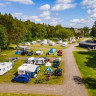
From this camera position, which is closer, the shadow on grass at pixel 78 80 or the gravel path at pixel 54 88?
the gravel path at pixel 54 88

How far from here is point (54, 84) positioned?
54.2ft

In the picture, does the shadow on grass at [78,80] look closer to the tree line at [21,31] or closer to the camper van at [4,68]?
the camper van at [4,68]

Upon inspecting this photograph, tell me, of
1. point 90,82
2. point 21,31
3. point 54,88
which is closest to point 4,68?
point 54,88

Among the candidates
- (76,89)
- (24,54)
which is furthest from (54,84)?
(24,54)

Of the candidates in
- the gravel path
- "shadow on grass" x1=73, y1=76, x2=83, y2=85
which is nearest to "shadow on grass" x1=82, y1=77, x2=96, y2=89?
"shadow on grass" x1=73, y1=76, x2=83, y2=85

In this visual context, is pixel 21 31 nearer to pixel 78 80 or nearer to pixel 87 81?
pixel 78 80

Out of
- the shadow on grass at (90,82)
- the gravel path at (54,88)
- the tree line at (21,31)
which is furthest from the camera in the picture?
the tree line at (21,31)

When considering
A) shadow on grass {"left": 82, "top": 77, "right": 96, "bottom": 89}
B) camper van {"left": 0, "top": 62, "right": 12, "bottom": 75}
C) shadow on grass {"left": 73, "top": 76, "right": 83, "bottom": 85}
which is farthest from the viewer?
camper van {"left": 0, "top": 62, "right": 12, "bottom": 75}

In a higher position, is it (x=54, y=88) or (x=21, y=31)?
(x=21, y=31)

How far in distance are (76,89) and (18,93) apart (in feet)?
28.5

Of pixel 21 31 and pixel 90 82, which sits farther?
pixel 21 31

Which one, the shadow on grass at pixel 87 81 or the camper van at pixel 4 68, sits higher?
the camper van at pixel 4 68

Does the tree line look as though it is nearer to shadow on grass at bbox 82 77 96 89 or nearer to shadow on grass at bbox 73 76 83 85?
shadow on grass at bbox 73 76 83 85

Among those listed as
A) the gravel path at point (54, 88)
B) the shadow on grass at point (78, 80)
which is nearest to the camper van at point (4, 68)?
the gravel path at point (54, 88)
